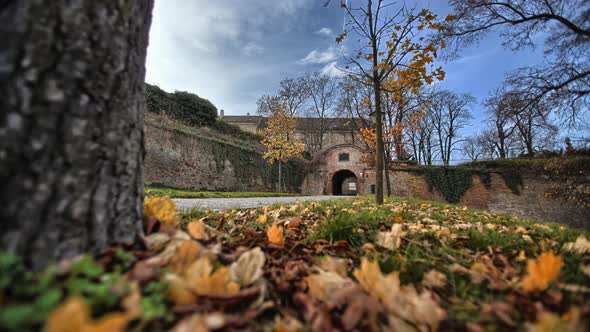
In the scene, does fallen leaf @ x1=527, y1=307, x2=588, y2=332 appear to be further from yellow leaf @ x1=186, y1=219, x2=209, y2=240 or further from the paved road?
the paved road

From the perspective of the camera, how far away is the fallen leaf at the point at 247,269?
82cm

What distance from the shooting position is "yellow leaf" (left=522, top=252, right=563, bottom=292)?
0.77 m

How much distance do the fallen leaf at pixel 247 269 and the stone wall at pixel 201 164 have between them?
513 inches

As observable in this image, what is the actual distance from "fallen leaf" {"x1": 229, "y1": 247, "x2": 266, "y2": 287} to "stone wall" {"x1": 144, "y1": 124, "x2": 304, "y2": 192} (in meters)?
13.0

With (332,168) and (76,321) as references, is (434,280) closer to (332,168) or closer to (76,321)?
(76,321)

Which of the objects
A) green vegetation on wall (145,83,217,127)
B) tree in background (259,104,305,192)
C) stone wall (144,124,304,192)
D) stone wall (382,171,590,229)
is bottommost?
stone wall (382,171,590,229)

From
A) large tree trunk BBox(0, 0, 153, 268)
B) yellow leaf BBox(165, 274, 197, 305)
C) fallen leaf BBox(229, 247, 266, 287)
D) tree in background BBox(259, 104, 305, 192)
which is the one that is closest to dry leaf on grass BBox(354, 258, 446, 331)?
fallen leaf BBox(229, 247, 266, 287)

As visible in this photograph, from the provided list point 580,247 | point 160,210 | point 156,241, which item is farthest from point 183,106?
point 580,247

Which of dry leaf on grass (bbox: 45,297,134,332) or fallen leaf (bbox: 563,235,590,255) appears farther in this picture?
fallen leaf (bbox: 563,235,590,255)

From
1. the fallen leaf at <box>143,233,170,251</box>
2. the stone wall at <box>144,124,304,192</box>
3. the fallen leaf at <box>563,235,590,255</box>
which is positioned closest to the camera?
the fallen leaf at <box>143,233,170,251</box>

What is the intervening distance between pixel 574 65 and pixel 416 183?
12.0 meters

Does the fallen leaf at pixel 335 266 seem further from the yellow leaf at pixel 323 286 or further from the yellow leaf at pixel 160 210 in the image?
the yellow leaf at pixel 160 210

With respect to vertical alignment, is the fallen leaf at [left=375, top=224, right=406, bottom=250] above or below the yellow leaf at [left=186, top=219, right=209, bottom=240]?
below

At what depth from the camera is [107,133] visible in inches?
31.9
